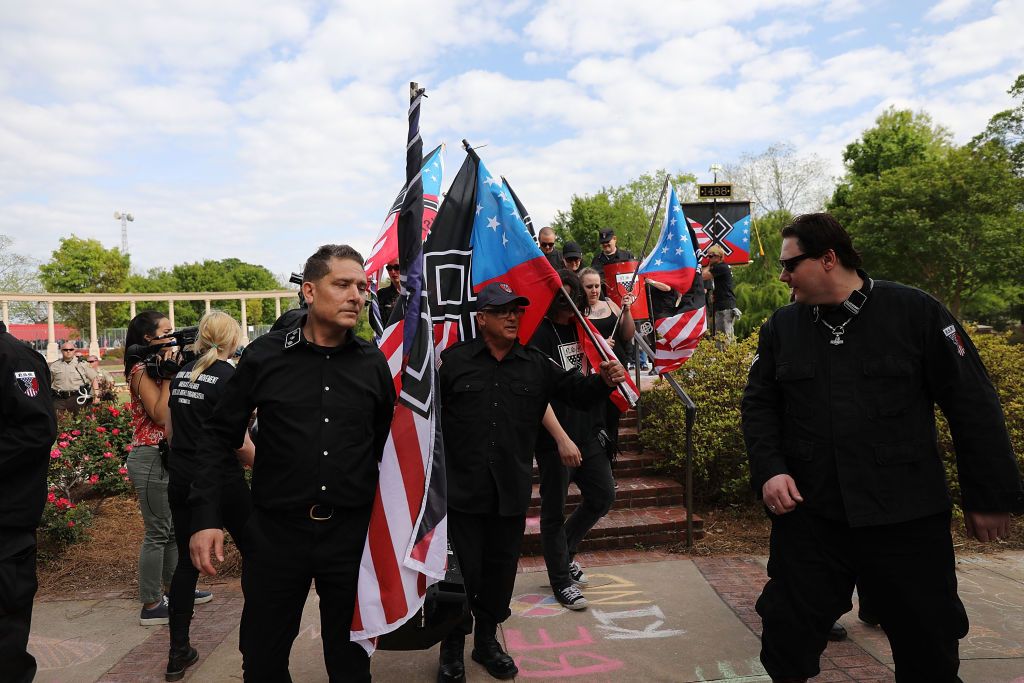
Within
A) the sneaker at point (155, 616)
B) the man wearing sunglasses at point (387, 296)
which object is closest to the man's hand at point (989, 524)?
the sneaker at point (155, 616)

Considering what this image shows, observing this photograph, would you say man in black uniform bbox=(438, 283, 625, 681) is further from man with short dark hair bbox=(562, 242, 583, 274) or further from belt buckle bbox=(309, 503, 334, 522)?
man with short dark hair bbox=(562, 242, 583, 274)

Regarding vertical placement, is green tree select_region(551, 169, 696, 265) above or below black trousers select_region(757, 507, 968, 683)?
above

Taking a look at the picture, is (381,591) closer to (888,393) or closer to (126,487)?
(888,393)

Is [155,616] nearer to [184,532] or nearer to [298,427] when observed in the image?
[184,532]

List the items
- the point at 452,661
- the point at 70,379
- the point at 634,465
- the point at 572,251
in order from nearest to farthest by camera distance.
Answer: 1. the point at 452,661
2. the point at 634,465
3. the point at 572,251
4. the point at 70,379

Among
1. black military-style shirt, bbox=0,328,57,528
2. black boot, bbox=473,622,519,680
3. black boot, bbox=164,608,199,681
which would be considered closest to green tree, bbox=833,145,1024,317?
black boot, bbox=473,622,519,680

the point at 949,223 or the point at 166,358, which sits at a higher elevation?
the point at 949,223

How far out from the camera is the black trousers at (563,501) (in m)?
4.52

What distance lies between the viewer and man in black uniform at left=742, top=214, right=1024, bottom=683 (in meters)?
2.56

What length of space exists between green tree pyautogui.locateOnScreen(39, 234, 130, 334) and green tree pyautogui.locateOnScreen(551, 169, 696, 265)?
41754mm

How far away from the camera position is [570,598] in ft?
14.9

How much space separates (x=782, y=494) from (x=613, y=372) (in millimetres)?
947

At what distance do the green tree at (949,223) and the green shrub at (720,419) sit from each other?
21069 mm

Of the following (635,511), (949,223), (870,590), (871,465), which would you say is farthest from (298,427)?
(949,223)
